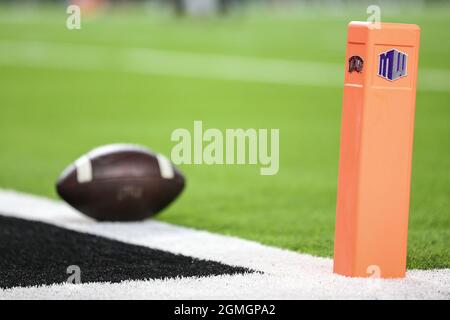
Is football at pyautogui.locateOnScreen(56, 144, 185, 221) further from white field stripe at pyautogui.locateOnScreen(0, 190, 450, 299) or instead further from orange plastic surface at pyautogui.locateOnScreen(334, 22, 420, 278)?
orange plastic surface at pyautogui.locateOnScreen(334, 22, 420, 278)

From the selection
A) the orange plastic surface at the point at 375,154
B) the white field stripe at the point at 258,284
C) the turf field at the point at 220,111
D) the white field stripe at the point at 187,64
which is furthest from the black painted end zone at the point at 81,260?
the white field stripe at the point at 187,64

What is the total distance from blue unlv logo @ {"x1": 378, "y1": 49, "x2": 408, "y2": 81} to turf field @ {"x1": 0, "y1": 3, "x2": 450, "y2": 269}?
3.45 ft

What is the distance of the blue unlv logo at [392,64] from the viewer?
15.4 feet

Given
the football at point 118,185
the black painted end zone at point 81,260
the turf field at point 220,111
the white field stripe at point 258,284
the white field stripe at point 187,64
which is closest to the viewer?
the white field stripe at point 258,284

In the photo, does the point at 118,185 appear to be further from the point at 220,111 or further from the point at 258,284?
the point at 220,111

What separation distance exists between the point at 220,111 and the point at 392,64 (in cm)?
898

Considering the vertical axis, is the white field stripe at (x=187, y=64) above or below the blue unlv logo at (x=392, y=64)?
below

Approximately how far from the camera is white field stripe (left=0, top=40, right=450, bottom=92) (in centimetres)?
1764

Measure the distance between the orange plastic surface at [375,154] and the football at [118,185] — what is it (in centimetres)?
184

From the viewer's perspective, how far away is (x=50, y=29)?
96.3 feet

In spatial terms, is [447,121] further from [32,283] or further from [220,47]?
[220,47]

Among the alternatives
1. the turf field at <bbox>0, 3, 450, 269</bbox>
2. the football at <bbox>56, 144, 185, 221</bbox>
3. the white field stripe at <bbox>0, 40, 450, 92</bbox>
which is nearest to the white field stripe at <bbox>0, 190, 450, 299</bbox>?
the turf field at <bbox>0, 3, 450, 269</bbox>

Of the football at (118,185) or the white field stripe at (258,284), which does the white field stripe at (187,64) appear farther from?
the white field stripe at (258,284)
